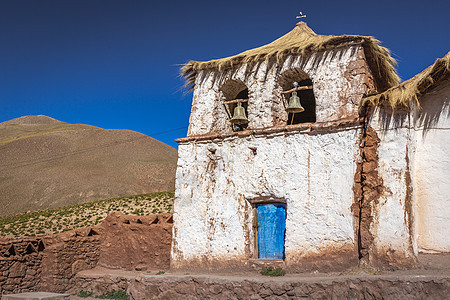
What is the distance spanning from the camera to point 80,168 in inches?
2302

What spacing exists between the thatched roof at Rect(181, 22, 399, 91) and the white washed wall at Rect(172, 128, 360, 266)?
81.5 inches

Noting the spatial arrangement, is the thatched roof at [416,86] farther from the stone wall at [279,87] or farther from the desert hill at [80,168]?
the desert hill at [80,168]

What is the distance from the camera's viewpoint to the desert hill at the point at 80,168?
48.6 meters

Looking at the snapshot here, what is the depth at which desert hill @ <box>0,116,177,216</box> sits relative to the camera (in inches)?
1914

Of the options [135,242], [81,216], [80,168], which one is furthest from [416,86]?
[80,168]

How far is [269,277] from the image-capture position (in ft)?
31.5

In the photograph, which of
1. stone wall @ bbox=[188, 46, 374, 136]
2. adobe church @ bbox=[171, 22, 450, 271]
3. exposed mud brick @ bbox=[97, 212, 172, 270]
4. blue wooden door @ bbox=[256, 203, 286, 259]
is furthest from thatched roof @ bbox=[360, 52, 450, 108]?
exposed mud brick @ bbox=[97, 212, 172, 270]

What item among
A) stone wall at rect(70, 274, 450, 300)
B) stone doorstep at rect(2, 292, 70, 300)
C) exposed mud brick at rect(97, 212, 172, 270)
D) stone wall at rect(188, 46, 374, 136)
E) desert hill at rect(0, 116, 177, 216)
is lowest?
stone doorstep at rect(2, 292, 70, 300)

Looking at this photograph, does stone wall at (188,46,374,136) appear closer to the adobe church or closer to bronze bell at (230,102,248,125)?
the adobe church

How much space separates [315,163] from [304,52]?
114 inches

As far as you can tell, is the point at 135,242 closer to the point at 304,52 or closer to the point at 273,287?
the point at 273,287

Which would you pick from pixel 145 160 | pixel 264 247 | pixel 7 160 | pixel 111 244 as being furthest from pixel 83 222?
pixel 7 160

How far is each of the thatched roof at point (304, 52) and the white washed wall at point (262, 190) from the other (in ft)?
6.79

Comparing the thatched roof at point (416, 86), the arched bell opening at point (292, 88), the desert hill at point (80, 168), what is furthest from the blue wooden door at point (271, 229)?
the desert hill at point (80, 168)
